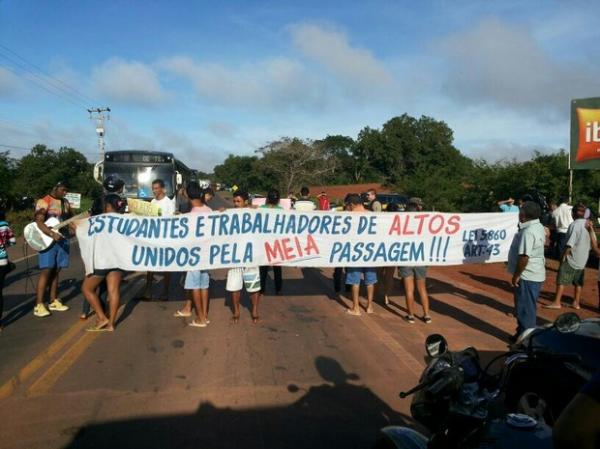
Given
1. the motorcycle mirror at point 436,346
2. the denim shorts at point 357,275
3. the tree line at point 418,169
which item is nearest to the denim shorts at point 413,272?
the denim shorts at point 357,275

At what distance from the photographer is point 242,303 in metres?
8.62

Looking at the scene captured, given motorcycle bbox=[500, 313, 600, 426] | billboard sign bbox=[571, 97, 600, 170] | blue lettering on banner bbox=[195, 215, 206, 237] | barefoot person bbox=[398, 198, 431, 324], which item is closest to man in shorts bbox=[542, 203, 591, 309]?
barefoot person bbox=[398, 198, 431, 324]

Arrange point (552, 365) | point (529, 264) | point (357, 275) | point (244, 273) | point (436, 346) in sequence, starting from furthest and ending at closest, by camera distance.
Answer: point (357, 275)
point (244, 273)
point (529, 264)
point (552, 365)
point (436, 346)

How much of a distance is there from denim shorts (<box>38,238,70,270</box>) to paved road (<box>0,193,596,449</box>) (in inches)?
30.2

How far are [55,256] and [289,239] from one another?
11.2ft

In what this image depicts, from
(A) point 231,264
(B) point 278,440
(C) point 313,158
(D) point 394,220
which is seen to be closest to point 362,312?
(D) point 394,220

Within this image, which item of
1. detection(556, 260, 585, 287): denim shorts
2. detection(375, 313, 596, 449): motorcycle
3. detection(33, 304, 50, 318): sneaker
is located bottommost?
detection(33, 304, 50, 318): sneaker

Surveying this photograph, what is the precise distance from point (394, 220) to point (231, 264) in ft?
8.24

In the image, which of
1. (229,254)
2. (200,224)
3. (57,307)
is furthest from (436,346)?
(57,307)

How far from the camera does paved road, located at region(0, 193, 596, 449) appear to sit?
4055 millimetres

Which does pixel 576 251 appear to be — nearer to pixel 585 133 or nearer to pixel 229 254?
pixel 229 254

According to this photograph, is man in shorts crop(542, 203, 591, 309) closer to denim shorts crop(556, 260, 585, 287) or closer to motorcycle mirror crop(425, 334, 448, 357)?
denim shorts crop(556, 260, 585, 287)

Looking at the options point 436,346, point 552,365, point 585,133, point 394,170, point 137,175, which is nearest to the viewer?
point 436,346

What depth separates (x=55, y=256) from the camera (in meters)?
7.62
